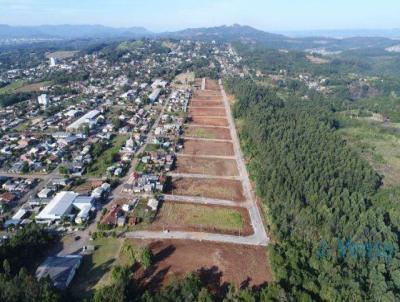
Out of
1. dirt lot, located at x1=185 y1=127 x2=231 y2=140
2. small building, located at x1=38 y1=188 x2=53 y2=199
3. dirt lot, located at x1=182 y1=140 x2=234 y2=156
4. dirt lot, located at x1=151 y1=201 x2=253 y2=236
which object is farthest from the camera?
dirt lot, located at x1=185 y1=127 x2=231 y2=140

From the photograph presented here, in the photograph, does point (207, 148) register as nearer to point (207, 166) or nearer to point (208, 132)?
point (207, 166)

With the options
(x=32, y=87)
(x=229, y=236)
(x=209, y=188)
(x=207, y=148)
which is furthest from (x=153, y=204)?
(x=32, y=87)

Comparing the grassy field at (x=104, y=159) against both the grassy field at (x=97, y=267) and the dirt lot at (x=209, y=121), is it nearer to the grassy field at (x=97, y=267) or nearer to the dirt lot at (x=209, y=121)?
the grassy field at (x=97, y=267)

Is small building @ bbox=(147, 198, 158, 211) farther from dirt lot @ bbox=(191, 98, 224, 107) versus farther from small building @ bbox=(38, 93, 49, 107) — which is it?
small building @ bbox=(38, 93, 49, 107)

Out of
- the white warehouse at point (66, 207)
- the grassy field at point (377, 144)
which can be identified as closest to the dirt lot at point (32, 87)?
the white warehouse at point (66, 207)

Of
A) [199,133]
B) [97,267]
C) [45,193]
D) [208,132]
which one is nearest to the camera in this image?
[97,267]

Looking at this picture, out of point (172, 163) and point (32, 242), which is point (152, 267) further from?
point (172, 163)

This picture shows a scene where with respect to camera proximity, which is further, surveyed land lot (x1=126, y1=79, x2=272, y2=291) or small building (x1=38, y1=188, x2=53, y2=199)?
small building (x1=38, y1=188, x2=53, y2=199)

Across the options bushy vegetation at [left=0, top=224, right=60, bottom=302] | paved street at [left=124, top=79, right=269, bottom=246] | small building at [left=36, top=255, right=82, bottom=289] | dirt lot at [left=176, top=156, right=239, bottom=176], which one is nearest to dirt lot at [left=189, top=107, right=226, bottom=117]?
dirt lot at [left=176, top=156, right=239, bottom=176]
